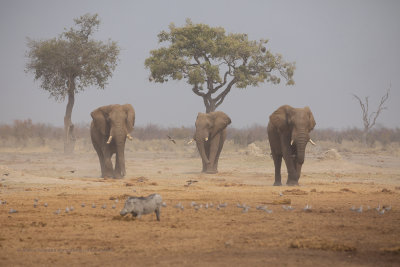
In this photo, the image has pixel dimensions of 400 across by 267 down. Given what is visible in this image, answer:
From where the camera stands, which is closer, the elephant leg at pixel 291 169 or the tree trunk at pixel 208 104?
the elephant leg at pixel 291 169

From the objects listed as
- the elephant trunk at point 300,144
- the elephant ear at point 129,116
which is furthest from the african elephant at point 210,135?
the elephant trunk at point 300,144

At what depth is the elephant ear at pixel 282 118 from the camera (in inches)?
763

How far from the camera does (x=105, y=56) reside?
44438 millimetres

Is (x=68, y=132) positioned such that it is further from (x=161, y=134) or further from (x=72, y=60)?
(x=161, y=134)

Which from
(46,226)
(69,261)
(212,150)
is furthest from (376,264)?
(212,150)

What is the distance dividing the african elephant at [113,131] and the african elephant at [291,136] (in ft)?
19.0

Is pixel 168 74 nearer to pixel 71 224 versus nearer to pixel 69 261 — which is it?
pixel 71 224

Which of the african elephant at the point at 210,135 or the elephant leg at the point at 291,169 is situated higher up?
the african elephant at the point at 210,135

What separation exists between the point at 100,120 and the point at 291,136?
26.4 feet

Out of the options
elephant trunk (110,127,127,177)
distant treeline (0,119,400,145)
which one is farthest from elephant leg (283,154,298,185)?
distant treeline (0,119,400,145)

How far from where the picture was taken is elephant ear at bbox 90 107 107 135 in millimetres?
23250

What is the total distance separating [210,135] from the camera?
27.1m

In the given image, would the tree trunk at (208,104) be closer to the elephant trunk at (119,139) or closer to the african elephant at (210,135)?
the african elephant at (210,135)

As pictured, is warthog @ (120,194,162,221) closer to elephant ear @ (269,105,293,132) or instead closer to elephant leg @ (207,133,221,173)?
elephant ear @ (269,105,293,132)
